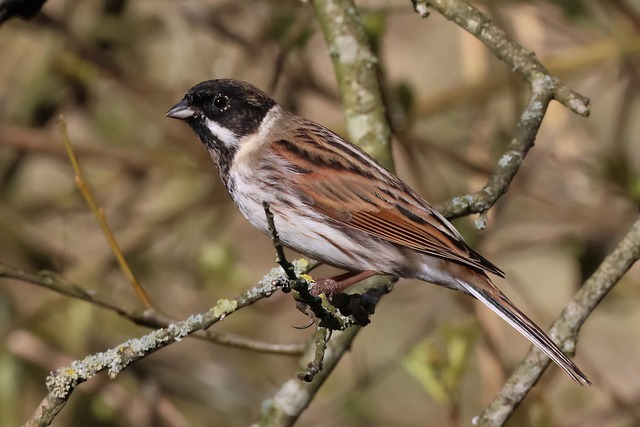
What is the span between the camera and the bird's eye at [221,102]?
3.89m

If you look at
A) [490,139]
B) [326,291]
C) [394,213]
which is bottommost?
[326,291]

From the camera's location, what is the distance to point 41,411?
8.35 feet

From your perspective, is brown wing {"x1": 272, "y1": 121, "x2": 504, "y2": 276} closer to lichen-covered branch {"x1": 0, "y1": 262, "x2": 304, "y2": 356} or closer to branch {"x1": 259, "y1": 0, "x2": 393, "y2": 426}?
branch {"x1": 259, "y1": 0, "x2": 393, "y2": 426}

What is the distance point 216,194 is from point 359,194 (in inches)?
79.2

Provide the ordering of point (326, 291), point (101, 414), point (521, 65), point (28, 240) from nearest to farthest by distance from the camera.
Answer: point (326, 291)
point (521, 65)
point (101, 414)
point (28, 240)

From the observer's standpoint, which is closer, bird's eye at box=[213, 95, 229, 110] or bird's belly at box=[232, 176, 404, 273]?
bird's belly at box=[232, 176, 404, 273]

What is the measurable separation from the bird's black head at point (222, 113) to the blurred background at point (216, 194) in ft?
2.29

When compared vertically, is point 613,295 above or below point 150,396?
above

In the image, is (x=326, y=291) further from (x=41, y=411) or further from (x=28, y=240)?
(x=28, y=240)

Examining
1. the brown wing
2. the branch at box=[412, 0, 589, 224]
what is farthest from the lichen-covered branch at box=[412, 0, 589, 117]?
the brown wing

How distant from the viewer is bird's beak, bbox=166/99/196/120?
12.6 feet

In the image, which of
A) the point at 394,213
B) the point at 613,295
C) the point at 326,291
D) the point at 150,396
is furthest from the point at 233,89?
the point at 613,295

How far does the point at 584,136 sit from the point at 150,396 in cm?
288

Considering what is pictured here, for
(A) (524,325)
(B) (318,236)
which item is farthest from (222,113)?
(A) (524,325)
